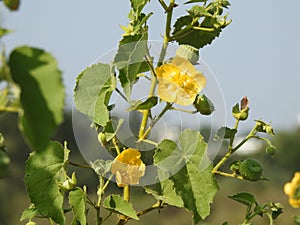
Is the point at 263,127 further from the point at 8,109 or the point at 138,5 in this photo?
the point at 8,109

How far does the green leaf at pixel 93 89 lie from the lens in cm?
95

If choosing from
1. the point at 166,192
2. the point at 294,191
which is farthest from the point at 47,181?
the point at 294,191

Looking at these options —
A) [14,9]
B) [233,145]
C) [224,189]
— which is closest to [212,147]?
[233,145]

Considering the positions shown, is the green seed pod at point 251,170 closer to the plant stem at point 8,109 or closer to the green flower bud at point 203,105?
the green flower bud at point 203,105

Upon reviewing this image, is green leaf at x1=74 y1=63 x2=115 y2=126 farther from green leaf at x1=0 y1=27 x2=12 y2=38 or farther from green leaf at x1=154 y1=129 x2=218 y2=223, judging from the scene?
green leaf at x1=0 y1=27 x2=12 y2=38

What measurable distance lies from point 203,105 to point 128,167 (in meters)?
0.13

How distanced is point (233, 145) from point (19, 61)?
24.6 inches

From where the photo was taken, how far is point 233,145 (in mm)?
1046

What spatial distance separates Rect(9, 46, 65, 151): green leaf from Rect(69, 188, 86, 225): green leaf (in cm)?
47

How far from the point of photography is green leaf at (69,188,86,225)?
92cm

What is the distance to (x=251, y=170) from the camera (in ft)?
3.28

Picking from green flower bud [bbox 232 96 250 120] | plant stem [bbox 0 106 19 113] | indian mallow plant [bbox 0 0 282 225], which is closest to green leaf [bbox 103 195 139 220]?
indian mallow plant [bbox 0 0 282 225]

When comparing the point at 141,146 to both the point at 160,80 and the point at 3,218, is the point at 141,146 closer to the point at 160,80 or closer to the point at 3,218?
the point at 160,80

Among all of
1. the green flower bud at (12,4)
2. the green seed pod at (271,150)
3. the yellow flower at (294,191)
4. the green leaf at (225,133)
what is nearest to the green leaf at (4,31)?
the green flower bud at (12,4)
